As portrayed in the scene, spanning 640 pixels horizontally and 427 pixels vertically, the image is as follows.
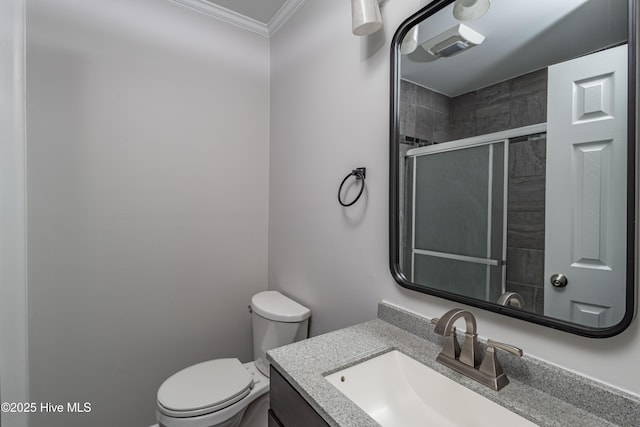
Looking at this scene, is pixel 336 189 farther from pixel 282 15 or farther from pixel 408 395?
pixel 282 15

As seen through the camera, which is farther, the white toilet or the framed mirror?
the white toilet

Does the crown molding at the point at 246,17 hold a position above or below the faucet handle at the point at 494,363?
above

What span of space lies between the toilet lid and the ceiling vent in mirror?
1635 millimetres

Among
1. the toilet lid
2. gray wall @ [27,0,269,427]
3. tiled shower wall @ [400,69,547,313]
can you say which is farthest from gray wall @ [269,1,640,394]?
the toilet lid

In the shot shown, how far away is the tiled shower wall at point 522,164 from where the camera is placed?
77cm

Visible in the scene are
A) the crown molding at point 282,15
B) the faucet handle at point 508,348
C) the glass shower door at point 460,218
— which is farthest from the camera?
the crown molding at point 282,15

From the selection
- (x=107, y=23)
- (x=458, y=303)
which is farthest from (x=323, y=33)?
(x=458, y=303)

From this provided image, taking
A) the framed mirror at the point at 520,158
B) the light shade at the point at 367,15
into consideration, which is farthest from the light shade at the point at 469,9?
the light shade at the point at 367,15

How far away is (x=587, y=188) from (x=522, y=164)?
0.16 m

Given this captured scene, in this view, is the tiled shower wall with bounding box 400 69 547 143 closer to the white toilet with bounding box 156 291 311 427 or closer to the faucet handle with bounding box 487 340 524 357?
the faucet handle with bounding box 487 340 524 357

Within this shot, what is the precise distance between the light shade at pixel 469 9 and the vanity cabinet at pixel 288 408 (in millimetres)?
1228

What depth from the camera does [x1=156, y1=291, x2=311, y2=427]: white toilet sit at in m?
1.25

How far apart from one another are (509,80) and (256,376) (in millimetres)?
1704

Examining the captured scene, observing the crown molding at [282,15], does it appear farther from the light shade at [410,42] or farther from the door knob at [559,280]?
the door knob at [559,280]
